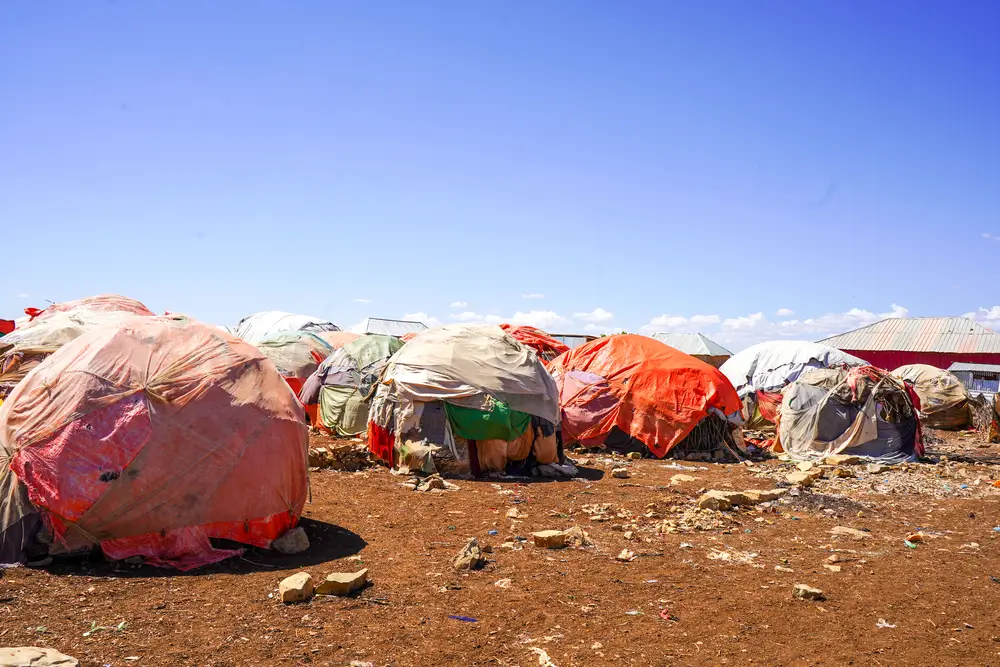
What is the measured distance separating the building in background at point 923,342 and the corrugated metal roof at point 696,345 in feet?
23.0

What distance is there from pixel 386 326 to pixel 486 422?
2883cm

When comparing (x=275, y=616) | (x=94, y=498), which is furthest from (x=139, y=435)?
(x=275, y=616)

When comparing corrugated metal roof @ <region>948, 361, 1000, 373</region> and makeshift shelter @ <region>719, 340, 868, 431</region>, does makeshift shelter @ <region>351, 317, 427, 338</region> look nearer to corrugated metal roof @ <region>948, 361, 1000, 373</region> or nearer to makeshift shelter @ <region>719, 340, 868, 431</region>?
makeshift shelter @ <region>719, 340, 868, 431</region>

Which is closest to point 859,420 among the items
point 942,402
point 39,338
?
point 942,402

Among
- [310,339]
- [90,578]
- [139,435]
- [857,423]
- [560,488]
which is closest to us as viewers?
[90,578]

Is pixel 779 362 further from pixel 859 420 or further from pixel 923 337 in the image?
pixel 923 337

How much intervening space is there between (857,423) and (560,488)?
323 inches

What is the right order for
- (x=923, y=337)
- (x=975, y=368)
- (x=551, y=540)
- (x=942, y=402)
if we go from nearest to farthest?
(x=551, y=540), (x=942, y=402), (x=975, y=368), (x=923, y=337)

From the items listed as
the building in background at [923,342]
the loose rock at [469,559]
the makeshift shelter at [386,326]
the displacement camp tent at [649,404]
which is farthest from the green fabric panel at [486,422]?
the building in background at [923,342]

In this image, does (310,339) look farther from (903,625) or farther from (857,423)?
(903,625)

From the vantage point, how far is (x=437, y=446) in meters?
12.2

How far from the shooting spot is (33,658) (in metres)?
4.45

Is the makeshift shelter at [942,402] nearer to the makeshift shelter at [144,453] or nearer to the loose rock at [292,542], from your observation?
the loose rock at [292,542]

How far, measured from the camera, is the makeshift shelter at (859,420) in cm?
1622
